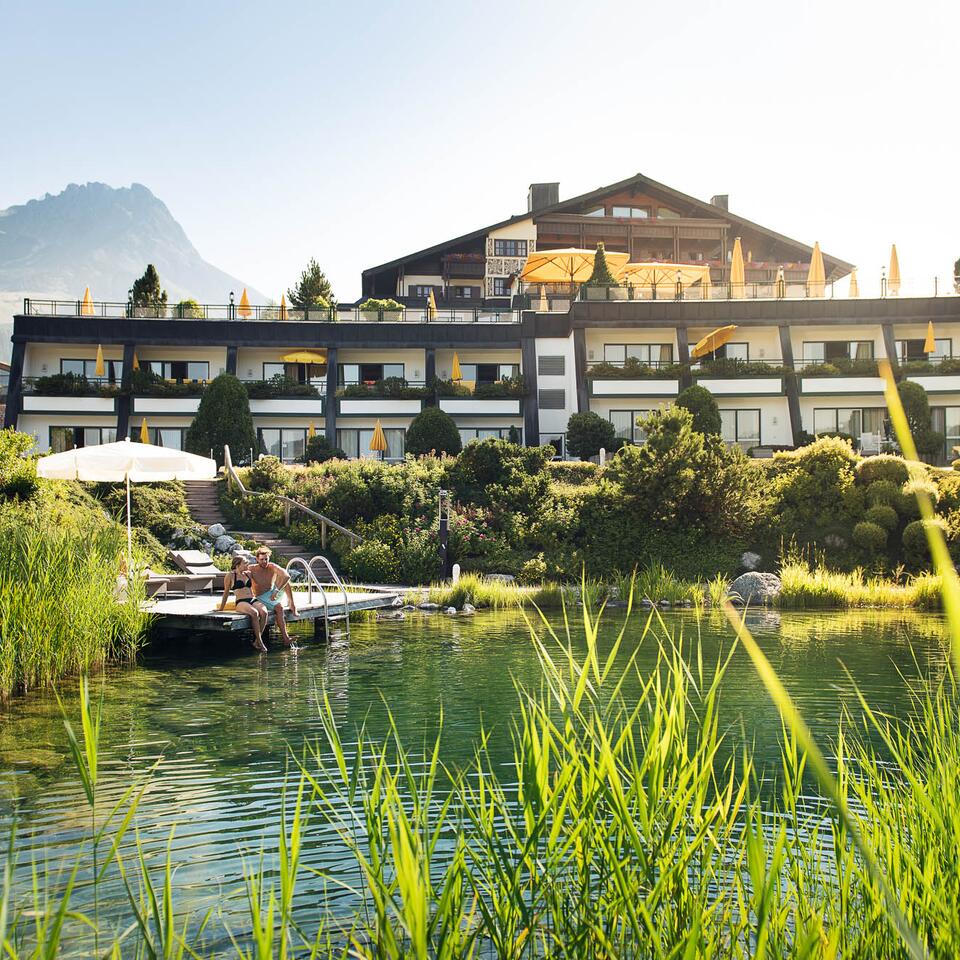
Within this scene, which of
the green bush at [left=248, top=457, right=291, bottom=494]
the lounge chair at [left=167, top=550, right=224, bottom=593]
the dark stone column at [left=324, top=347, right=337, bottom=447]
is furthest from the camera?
the dark stone column at [left=324, top=347, right=337, bottom=447]

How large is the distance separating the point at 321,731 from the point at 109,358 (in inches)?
1458

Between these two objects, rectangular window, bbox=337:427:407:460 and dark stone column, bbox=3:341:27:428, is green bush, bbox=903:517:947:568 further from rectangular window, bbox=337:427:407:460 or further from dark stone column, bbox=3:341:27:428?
dark stone column, bbox=3:341:27:428

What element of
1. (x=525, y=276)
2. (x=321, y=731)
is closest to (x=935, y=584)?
(x=321, y=731)

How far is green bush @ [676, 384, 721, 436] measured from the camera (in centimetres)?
3525

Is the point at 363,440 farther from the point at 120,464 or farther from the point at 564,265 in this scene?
the point at 120,464

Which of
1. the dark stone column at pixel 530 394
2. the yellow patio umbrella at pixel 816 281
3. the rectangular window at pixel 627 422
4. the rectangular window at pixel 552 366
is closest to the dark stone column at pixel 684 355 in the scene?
the rectangular window at pixel 627 422

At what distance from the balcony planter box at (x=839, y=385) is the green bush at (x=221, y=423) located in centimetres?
2234

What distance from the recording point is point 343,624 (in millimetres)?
16828

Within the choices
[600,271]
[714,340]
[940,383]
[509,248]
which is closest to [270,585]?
[714,340]

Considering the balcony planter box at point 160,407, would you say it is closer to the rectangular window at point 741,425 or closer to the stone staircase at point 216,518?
the stone staircase at point 216,518

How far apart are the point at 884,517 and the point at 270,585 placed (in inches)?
605

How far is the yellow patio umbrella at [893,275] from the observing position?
41406mm

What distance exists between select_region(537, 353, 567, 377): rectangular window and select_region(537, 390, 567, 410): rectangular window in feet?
2.51

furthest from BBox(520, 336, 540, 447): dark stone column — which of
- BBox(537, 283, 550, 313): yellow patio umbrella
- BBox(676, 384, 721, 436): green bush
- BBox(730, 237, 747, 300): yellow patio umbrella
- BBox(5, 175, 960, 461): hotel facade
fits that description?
BBox(730, 237, 747, 300): yellow patio umbrella
